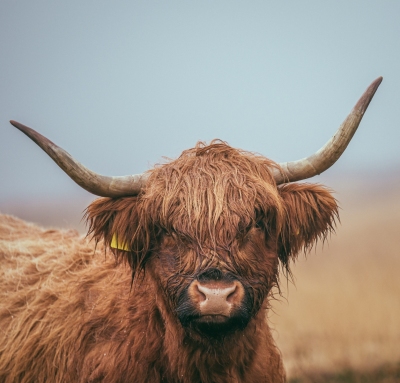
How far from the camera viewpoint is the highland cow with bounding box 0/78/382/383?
3.84m

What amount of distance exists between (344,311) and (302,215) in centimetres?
834

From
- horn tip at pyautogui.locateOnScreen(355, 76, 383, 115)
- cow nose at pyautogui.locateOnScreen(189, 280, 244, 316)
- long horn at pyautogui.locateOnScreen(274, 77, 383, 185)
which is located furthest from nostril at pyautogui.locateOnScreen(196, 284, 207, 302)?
horn tip at pyautogui.locateOnScreen(355, 76, 383, 115)

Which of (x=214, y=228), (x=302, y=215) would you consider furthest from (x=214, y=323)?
(x=302, y=215)

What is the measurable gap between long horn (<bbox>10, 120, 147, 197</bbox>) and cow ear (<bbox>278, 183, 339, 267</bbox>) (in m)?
1.14

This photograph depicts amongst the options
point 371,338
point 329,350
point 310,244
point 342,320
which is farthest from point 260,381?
point 342,320

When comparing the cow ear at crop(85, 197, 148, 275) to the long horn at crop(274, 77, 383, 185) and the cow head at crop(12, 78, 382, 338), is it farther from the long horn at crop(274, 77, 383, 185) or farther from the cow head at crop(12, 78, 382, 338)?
the long horn at crop(274, 77, 383, 185)

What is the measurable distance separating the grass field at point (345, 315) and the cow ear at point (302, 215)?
0.35 metres

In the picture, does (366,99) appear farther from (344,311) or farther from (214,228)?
(344,311)

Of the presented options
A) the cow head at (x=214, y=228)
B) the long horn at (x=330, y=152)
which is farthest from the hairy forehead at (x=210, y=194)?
the long horn at (x=330, y=152)

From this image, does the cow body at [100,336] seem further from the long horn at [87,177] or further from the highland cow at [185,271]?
the long horn at [87,177]

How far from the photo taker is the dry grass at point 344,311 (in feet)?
28.1

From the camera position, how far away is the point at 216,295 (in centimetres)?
348

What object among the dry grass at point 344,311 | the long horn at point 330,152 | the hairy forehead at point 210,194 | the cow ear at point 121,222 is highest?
the long horn at point 330,152

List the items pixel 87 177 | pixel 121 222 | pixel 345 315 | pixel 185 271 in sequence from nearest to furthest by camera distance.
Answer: pixel 185 271
pixel 87 177
pixel 121 222
pixel 345 315
